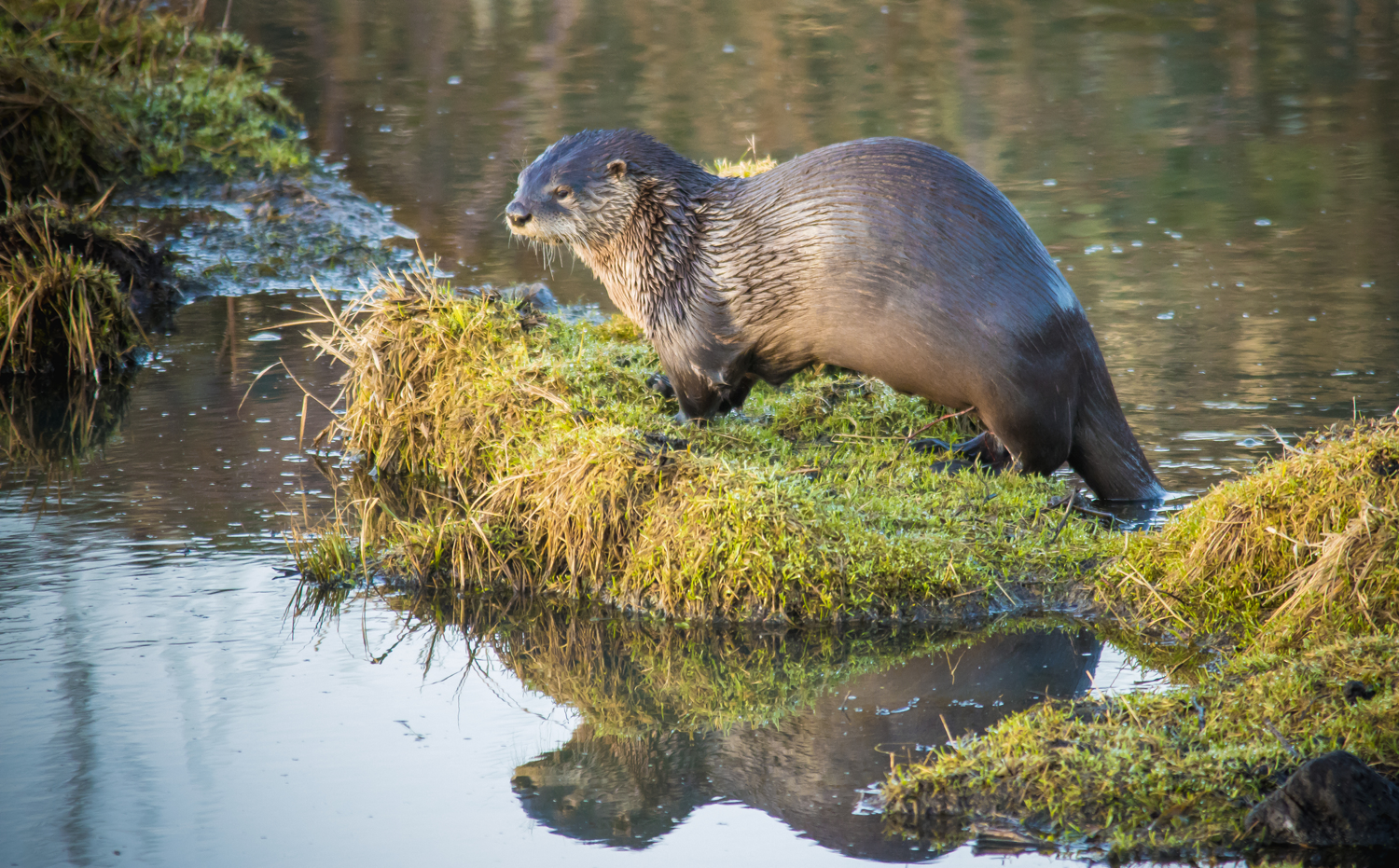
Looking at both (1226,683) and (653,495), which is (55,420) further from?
(1226,683)

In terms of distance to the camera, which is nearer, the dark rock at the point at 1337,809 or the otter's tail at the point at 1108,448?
the dark rock at the point at 1337,809

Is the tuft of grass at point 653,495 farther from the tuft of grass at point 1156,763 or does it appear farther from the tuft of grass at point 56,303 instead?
the tuft of grass at point 56,303

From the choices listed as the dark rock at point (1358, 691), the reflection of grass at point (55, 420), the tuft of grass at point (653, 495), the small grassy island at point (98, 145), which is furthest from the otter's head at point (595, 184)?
the dark rock at point (1358, 691)

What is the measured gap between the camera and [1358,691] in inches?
115

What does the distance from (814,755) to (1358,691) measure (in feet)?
3.94

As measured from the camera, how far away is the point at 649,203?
4875 mm

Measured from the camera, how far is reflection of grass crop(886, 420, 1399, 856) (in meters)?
2.70

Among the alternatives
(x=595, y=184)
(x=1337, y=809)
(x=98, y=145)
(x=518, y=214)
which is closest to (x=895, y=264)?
(x=595, y=184)

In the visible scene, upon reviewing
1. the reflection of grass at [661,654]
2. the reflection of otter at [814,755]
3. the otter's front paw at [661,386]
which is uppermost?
the otter's front paw at [661,386]

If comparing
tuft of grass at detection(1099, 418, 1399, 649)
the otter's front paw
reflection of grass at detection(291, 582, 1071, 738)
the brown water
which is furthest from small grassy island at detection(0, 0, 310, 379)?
tuft of grass at detection(1099, 418, 1399, 649)

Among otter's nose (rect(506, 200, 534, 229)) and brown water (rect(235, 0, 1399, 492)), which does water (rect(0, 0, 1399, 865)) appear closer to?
brown water (rect(235, 0, 1399, 492))

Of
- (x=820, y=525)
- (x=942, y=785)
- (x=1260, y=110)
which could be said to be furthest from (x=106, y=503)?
(x=1260, y=110)

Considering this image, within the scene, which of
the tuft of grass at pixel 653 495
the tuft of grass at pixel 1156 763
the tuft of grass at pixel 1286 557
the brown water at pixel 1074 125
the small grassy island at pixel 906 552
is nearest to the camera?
the tuft of grass at pixel 1156 763

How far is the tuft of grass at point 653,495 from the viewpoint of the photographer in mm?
3826
